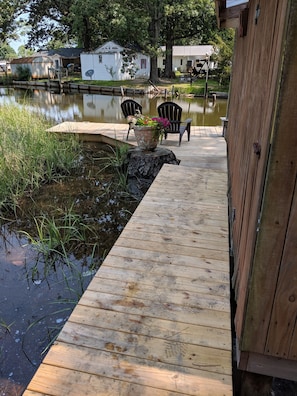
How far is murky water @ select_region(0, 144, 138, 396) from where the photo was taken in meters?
2.25

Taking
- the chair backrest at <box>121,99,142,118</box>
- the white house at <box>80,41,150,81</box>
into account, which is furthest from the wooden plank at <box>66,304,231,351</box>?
the white house at <box>80,41,150,81</box>

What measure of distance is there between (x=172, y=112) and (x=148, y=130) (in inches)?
58.7

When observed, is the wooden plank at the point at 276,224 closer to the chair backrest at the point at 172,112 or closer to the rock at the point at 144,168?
the rock at the point at 144,168

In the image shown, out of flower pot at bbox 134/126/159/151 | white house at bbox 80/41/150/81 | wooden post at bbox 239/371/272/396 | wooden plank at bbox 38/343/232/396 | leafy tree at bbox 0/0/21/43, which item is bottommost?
wooden post at bbox 239/371/272/396

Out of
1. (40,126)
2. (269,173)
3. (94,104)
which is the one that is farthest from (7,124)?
(94,104)

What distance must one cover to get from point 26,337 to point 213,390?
5.04ft

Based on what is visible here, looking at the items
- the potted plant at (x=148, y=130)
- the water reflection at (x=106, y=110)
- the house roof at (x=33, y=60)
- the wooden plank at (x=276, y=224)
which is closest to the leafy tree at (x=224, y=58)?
the water reflection at (x=106, y=110)

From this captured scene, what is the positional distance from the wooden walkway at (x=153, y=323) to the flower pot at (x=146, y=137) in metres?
2.38

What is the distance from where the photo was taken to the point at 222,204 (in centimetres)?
336

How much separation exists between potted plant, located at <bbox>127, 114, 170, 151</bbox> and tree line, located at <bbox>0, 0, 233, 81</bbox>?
13.9 meters

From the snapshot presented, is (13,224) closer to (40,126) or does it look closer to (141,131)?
(141,131)

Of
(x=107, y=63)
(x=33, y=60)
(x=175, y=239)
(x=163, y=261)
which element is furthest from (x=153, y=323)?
(x=33, y=60)

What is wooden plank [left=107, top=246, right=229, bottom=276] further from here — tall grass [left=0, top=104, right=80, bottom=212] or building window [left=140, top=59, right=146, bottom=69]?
building window [left=140, top=59, right=146, bottom=69]

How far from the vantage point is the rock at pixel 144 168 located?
498cm
